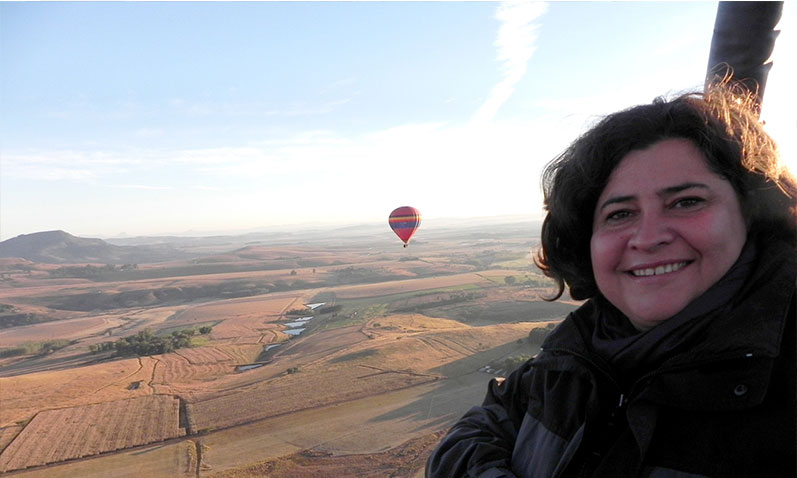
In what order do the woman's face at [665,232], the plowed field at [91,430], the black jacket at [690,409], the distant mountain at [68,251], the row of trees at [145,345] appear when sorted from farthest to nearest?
1. the distant mountain at [68,251]
2. the row of trees at [145,345]
3. the plowed field at [91,430]
4. the woman's face at [665,232]
5. the black jacket at [690,409]

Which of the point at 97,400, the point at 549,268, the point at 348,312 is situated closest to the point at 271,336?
the point at 348,312

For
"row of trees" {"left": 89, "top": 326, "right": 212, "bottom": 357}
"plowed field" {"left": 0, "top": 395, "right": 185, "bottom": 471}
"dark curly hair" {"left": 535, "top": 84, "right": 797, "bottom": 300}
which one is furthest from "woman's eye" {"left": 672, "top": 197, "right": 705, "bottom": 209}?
"row of trees" {"left": 89, "top": 326, "right": 212, "bottom": 357}

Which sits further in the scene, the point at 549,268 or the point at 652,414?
the point at 549,268

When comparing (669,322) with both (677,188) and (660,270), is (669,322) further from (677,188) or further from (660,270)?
(677,188)

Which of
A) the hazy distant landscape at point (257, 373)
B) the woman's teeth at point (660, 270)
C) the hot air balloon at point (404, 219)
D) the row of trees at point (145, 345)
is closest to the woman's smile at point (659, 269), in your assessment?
the woman's teeth at point (660, 270)

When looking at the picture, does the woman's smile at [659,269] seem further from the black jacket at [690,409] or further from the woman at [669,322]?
the black jacket at [690,409]

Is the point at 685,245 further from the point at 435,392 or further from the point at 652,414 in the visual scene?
the point at 435,392

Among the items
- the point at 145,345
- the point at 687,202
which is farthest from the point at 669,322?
the point at 145,345
